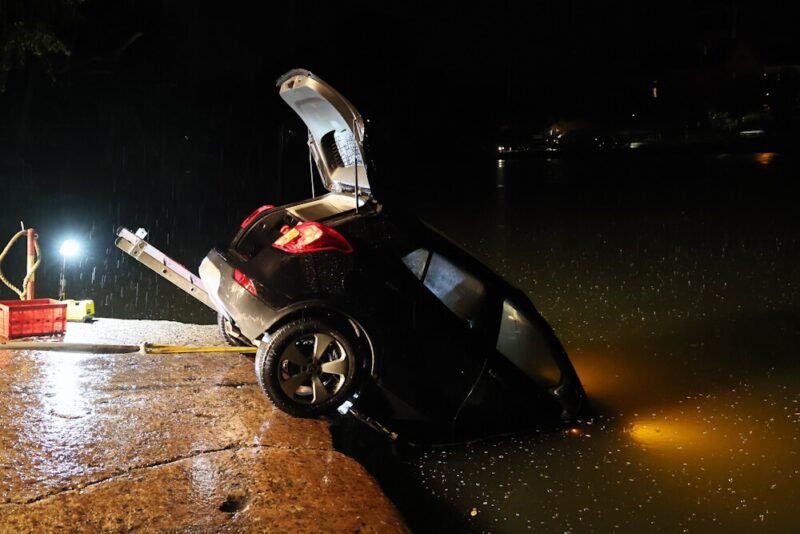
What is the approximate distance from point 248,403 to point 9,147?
23324 mm

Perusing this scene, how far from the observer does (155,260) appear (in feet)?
21.5

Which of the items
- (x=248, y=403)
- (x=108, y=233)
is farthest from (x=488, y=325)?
(x=108, y=233)

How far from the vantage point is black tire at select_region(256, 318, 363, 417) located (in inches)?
194

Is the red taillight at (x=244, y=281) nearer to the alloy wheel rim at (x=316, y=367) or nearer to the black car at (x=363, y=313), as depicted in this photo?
the black car at (x=363, y=313)

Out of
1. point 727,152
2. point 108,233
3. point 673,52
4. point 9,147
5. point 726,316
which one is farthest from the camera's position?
point 673,52

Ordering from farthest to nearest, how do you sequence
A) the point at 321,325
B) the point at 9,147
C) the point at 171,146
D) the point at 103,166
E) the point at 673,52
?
1. the point at 673,52
2. the point at 171,146
3. the point at 103,166
4. the point at 9,147
5. the point at 321,325

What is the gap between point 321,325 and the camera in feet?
16.2

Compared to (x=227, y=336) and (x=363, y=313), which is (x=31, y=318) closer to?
(x=227, y=336)

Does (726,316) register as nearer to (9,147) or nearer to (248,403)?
(248,403)

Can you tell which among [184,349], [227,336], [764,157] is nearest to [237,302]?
[184,349]

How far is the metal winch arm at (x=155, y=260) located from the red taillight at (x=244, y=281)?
1358mm

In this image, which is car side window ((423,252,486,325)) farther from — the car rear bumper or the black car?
the car rear bumper

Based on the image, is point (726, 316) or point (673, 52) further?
point (673, 52)

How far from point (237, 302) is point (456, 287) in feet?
5.01
